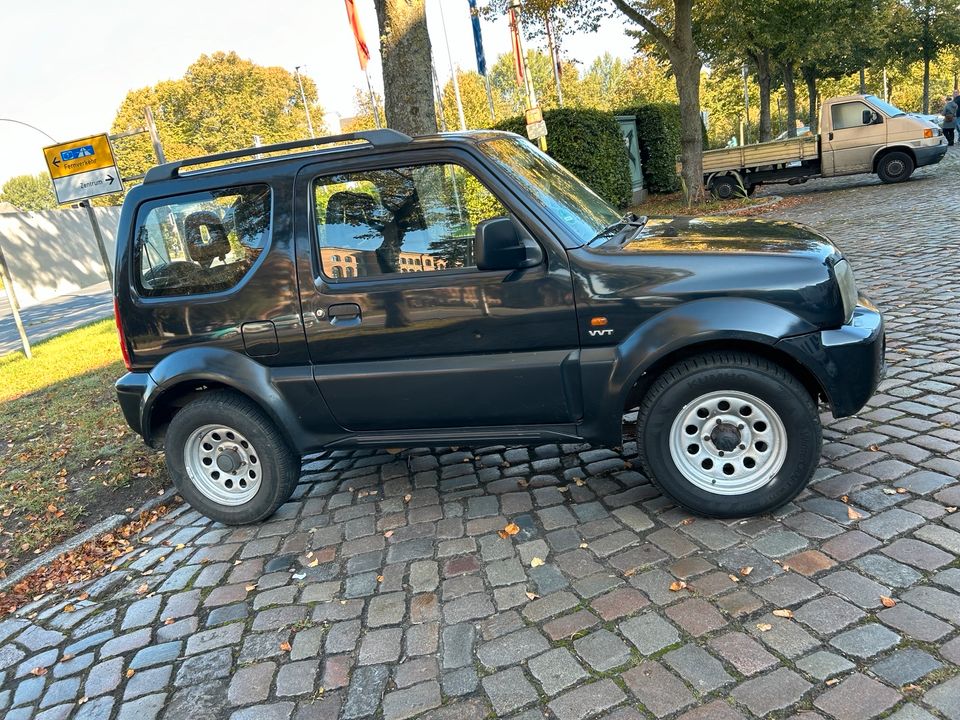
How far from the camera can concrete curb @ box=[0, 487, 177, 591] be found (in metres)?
4.00

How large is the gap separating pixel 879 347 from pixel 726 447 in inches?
33.0

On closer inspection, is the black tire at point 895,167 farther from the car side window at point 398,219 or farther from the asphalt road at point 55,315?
the asphalt road at point 55,315

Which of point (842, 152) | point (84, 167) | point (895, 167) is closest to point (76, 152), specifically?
point (84, 167)

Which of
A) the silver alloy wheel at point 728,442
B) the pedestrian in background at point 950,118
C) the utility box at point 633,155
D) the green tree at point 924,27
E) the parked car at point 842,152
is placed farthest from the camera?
the green tree at point 924,27

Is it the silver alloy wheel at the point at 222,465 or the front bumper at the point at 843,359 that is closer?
the front bumper at the point at 843,359

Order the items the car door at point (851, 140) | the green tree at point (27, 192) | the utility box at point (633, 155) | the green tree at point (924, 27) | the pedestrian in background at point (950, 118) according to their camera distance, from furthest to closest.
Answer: the green tree at point (27, 192) → the green tree at point (924, 27) → the pedestrian in background at point (950, 118) → the utility box at point (633, 155) → the car door at point (851, 140)

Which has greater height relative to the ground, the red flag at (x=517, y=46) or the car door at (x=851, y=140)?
the red flag at (x=517, y=46)

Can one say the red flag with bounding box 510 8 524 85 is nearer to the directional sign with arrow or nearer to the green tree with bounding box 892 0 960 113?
the directional sign with arrow

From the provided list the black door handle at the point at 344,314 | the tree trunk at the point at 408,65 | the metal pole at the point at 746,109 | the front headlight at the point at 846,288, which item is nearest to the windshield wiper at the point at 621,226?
the front headlight at the point at 846,288

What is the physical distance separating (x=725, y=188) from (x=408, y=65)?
39.3 ft

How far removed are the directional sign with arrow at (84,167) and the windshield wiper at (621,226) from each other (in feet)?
31.3

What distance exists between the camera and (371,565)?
3400mm

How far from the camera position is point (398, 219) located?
354 cm

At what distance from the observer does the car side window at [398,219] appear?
3.48 meters
